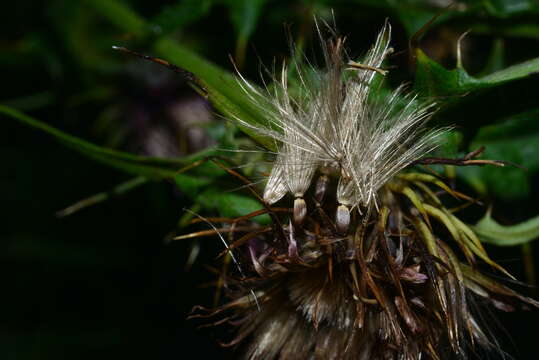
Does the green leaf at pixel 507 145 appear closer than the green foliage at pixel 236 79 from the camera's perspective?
No

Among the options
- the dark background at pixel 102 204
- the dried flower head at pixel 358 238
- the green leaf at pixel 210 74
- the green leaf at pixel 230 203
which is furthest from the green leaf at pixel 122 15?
the dried flower head at pixel 358 238

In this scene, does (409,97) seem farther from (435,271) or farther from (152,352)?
(152,352)

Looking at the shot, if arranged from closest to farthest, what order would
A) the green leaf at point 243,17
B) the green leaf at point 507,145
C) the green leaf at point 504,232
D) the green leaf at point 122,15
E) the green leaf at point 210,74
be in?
1. the green leaf at point 210,74
2. the green leaf at point 504,232
3. the green leaf at point 507,145
4. the green leaf at point 243,17
5. the green leaf at point 122,15

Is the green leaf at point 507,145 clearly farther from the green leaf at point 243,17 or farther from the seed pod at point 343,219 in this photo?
the green leaf at point 243,17

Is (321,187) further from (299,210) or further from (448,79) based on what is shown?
(448,79)

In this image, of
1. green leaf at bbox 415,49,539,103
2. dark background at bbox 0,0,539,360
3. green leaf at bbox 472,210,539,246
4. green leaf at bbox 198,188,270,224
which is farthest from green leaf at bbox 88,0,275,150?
green leaf at bbox 472,210,539,246

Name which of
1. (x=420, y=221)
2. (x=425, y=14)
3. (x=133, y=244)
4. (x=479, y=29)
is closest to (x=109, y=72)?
(x=133, y=244)

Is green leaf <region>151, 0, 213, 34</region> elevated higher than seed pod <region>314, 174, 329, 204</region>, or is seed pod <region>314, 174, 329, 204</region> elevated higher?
green leaf <region>151, 0, 213, 34</region>

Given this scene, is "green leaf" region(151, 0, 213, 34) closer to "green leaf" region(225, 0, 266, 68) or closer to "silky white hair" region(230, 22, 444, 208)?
"green leaf" region(225, 0, 266, 68)
